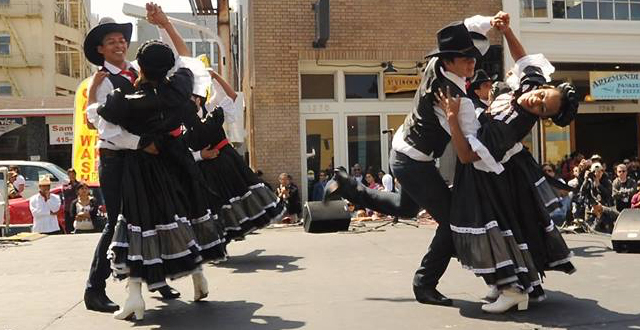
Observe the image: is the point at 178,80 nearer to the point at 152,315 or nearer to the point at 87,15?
the point at 152,315

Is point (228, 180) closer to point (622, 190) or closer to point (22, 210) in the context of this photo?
point (622, 190)

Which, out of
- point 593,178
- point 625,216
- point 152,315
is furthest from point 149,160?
point 593,178

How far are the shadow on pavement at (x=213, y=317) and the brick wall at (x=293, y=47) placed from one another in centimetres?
937

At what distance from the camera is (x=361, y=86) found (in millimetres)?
14984

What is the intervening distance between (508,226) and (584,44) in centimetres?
1248

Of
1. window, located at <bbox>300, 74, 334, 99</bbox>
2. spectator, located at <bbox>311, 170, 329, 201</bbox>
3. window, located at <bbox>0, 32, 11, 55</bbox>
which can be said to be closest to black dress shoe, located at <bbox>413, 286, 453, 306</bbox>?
spectator, located at <bbox>311, 170, 329, 201</bbox>

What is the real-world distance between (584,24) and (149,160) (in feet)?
43.6

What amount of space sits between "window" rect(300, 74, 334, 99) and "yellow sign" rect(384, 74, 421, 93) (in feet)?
4.19

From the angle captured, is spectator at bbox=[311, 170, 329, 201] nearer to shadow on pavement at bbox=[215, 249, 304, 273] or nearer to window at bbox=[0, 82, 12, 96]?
shadow on pavement at bbox=[215, 249, 304, 273]

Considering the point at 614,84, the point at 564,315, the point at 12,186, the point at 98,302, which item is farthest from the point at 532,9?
the point at 98,302

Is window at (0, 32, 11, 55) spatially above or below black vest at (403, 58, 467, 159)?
above

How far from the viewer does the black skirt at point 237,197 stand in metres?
6.09

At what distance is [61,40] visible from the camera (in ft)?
119

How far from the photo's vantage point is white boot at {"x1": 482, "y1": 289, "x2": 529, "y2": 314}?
3.84m
